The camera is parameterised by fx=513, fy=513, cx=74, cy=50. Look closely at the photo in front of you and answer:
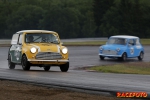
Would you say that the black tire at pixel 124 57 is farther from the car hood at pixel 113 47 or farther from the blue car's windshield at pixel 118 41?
the blue car's windshield at pixel 118 41

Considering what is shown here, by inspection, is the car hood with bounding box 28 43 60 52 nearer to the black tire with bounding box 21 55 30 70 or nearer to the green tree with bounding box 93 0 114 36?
the black tire with bounding box 21 55 30 70

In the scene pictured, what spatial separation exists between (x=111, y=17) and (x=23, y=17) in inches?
706

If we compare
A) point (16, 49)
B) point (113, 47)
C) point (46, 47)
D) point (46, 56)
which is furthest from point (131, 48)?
point (46, 56)

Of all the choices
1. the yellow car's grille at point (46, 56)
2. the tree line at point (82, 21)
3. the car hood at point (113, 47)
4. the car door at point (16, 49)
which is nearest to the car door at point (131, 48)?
the car hood at point (113, 47)

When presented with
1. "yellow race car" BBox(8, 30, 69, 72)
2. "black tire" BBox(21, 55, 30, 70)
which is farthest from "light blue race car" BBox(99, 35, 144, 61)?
"black tire" BBox(21, 55, 30, 70)

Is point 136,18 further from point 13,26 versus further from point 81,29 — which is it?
point 13,26

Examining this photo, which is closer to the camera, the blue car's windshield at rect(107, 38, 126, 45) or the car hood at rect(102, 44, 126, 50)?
the car hood at rect(102, 44, 126, 50)

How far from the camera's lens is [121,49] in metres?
34.0

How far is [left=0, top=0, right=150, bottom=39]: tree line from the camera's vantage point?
325 ft

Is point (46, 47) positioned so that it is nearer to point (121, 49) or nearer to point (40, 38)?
point (40, 38)

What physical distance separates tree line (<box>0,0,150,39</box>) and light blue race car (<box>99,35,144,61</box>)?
62409 mm

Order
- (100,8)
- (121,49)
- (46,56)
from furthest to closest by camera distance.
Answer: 1. (100,8)
2. (121,49)
3. (46,56)

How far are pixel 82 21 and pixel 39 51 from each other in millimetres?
84944

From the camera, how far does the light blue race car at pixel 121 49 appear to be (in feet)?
111
